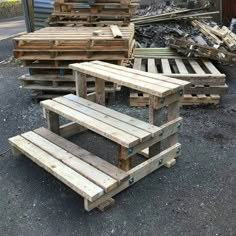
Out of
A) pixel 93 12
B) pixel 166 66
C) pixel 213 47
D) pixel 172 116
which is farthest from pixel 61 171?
pixel 93 12

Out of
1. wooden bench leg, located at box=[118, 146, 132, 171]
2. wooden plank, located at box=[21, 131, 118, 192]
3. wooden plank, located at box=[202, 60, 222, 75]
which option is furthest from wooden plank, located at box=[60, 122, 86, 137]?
wooden plank, located at box=[202, 60, 222, 75]

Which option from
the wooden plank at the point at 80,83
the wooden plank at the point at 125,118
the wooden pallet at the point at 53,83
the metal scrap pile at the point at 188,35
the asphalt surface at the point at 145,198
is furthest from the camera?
the metal scrap pile at the point at 188,35

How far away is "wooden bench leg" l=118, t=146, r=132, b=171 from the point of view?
9.85 feet

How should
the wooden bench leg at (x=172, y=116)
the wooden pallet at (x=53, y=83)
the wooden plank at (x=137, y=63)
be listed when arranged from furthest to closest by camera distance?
the wooden plank at (x=137, y=63)
the wooden pallet at (x=53, y=83)
the wooden bench leg at (x=172, y=116)

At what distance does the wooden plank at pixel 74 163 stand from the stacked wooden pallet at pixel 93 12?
3481 mm

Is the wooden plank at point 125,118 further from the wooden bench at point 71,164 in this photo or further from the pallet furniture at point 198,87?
the pallet furniture at point 198,87

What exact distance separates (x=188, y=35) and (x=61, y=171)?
5326 millimetres

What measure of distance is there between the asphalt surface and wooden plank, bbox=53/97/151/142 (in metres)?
0.61

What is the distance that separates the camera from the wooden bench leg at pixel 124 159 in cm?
300

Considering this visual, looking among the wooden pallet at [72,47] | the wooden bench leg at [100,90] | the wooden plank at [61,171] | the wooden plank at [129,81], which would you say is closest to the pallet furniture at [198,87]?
the wooden pallet at [72,47]

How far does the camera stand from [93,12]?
654 centimetres

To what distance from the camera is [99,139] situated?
4.30m

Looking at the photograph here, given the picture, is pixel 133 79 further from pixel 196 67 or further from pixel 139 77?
pixel 196 67

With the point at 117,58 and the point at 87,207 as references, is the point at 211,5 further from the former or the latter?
the point at 87,207
